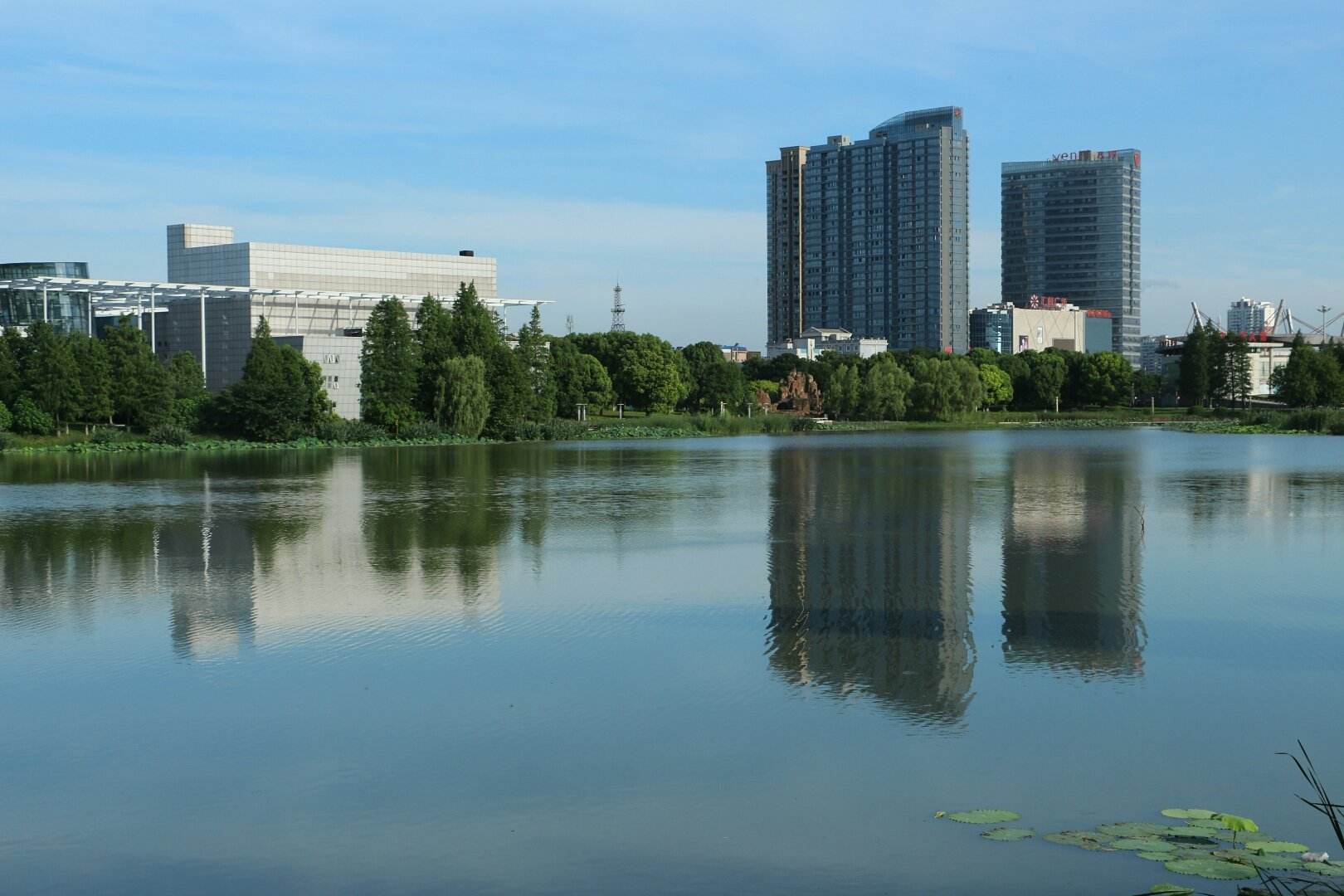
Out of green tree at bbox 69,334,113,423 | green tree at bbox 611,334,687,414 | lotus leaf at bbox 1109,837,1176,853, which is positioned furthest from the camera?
green tree at bbox 611,334,687,414

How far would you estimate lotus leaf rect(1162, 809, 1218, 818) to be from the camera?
705 centimetres

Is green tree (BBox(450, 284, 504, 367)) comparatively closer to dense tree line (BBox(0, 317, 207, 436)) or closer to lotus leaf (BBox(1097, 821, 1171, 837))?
dense tree line (BBox(0, 317, 207, 436))

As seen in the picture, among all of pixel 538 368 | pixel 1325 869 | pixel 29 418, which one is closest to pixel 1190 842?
pixel 1325 869

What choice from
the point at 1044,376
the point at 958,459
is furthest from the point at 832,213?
the point at 958,459

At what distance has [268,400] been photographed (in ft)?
208

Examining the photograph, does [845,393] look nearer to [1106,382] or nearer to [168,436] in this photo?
[1106,382]

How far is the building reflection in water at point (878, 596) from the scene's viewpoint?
10461mm

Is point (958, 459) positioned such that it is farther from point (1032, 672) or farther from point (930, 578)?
point (1032, 672)

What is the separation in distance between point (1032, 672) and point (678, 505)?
1667cm

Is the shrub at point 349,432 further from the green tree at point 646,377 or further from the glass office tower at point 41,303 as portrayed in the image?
the green tree at point 646,377

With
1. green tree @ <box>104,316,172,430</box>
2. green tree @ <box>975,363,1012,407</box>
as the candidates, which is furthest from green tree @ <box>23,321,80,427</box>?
green tree @ <box>975,363,1012,407</box>

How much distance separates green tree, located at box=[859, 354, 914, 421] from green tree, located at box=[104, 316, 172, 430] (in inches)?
2117

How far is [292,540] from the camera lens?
20.7m

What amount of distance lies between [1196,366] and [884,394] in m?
35.7
